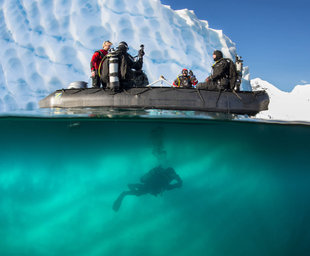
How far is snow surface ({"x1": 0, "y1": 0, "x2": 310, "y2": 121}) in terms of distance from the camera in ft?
60.7

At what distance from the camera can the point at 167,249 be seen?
16.6ft

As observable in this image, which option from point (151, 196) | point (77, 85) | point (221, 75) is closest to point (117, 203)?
point (151, 196)

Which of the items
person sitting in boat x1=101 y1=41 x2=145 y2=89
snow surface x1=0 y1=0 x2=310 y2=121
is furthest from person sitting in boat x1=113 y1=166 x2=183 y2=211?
snow surface x1=0 y1=0 x2=310 y2=121

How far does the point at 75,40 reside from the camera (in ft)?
68.1

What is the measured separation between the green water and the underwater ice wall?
1194 centimetres

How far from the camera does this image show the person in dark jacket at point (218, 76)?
852cm

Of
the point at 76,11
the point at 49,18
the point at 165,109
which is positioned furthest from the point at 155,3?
the point at 165,109

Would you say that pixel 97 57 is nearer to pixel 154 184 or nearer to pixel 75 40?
pixel 154 184

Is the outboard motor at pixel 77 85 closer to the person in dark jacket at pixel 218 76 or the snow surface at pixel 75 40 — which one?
the person in dark jacket at pixel 218 76

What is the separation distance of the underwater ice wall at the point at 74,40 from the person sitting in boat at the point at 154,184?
43.7 feet

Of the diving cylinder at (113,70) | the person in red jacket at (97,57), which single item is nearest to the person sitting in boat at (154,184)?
the diving cylinder at (113,70)

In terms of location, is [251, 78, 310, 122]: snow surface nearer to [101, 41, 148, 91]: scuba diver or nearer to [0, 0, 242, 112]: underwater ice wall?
[0, 0, 242, 112]: underwater ice wall

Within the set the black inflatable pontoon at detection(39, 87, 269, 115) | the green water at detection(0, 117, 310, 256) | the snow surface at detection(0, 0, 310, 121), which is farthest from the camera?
the snow surface at detection(0, 0, 310, 121)

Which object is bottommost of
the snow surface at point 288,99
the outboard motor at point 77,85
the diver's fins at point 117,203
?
the diver's fins at point 117,203
